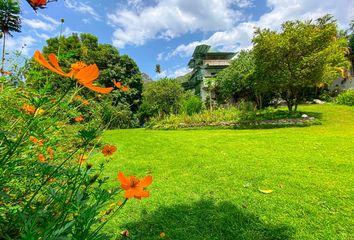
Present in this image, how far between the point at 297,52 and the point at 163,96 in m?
14.2

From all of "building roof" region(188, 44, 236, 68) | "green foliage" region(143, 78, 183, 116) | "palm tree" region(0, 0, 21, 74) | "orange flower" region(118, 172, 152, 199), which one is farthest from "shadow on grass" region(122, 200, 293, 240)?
"building roof" region(188, 44, 236, 68)

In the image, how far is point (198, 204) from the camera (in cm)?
310

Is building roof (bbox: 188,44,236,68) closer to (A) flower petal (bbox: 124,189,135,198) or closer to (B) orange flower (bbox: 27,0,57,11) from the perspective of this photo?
(B) orange flower (bbox: 27,0,57,11)

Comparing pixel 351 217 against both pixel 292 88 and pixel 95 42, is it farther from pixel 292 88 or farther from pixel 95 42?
pixel 95 42

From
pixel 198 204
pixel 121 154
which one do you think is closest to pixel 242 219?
pixel 198 204

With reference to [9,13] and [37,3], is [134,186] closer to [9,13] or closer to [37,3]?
[37,3]

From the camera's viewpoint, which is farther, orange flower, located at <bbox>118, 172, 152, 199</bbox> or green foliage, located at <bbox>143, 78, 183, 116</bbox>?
green foliage, located at <bbox>143, 78, 183, 116</bbox>

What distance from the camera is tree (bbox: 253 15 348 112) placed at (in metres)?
11.1

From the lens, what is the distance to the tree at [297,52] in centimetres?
1108

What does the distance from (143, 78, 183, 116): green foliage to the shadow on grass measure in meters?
20.3

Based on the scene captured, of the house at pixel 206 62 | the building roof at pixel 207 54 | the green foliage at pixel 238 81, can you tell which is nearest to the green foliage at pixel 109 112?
the green foliage at pixel 238 81

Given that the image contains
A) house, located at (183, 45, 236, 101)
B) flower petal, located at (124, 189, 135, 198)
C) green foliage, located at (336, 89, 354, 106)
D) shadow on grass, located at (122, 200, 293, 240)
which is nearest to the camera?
flower petal, located at (124, 189, 135, 198)

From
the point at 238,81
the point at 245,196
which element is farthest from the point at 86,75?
the point at 238,81

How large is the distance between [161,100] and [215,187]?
20.6 metres
